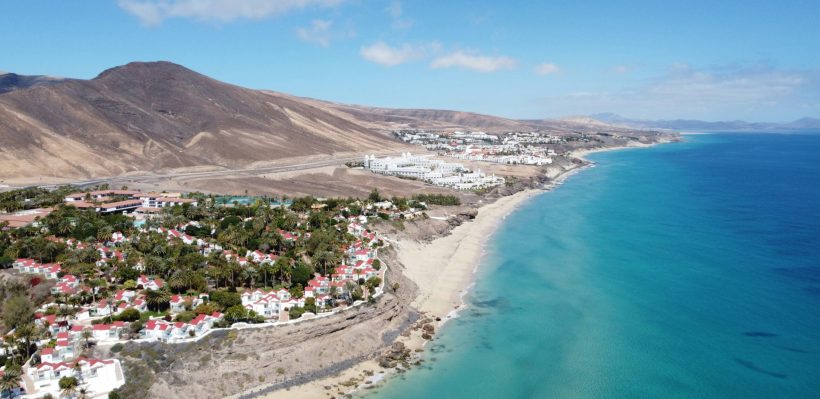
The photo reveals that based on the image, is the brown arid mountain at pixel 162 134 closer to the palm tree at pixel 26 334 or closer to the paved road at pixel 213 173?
the paved road at pixel 213 173

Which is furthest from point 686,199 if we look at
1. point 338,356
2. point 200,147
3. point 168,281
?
point 200,147

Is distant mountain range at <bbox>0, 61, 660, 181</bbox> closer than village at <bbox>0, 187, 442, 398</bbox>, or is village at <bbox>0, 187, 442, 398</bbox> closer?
village at <bbox>0, 187, 442, 398</bbox>

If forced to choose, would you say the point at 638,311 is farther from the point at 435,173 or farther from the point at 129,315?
the point at 435,173

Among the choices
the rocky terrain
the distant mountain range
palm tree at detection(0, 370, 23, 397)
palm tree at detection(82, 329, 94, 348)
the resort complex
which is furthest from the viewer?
the resort complex

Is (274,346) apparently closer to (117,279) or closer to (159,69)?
(117,279)

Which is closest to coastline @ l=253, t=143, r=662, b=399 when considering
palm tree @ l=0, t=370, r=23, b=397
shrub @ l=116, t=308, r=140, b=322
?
shrub @ l=116, t=308, r=140, b=322

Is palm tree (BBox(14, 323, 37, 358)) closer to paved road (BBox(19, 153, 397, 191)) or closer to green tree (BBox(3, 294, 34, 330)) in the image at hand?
green tree (BBox(3, 294, 34, 330))

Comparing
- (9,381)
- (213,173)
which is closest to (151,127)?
(213,173)
